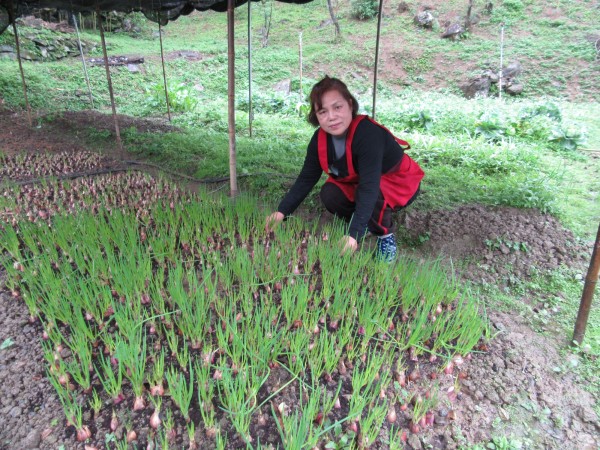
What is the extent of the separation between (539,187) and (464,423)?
235cm

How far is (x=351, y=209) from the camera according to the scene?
268cm

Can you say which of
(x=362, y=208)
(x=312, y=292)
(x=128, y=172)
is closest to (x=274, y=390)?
(x=312, y=292)

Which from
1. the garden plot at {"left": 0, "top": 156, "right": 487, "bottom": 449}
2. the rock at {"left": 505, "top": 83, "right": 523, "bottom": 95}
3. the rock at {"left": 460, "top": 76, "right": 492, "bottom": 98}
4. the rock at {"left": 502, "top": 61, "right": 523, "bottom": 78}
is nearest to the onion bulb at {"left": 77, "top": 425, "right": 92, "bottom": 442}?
the garden plot at {"left": 0, "top": 156, "right": 487, "bottom": 449}

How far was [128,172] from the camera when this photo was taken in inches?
149

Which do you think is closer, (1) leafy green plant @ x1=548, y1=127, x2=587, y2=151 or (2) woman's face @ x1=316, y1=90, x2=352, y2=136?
(2) woman's face @ x1=316, y1=90, x2=352, y2=136

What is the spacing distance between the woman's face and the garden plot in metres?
0.60

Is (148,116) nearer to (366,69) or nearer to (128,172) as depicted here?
(128,172)

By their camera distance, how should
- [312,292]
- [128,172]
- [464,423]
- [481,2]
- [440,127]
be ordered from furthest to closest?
[481,2], [440,127], [128,172], [312,292], [464,423]

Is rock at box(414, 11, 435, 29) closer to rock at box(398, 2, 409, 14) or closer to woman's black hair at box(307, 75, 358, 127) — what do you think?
rock at box(398, 2, 409, 14)

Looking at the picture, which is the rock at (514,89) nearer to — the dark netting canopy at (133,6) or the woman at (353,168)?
the dark netting canopy at (133,6)

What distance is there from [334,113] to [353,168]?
388mm

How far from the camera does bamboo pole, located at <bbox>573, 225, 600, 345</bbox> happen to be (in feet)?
5.37

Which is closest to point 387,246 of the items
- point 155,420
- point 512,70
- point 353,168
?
point 353,168

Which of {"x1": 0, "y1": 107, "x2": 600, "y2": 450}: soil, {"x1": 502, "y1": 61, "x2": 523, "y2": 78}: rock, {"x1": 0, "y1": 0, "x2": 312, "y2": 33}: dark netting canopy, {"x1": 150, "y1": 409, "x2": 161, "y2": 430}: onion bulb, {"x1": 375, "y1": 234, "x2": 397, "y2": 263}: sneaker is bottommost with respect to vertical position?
{"x1": 0, "y1": 107, "x2": 600, "y2": 450}: soil
